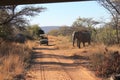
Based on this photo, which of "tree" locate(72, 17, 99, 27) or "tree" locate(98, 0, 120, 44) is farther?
"tree" locate(72, 17, 99, 27)

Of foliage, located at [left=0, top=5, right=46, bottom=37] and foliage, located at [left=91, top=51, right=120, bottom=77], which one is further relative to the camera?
foliage, located at [left=0, top=5, right=46, bottom=37]

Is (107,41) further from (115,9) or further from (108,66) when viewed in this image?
(108,66)

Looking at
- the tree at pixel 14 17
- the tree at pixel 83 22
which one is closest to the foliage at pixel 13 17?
the tree at pixel 14 17

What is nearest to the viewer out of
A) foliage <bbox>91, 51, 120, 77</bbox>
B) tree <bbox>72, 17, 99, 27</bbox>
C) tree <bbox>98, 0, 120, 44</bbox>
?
foliage <bbox>91, 51, 120, 77</bbox>

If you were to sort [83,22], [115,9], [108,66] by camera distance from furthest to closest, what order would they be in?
[83,22]
[115,9]
[108,66]

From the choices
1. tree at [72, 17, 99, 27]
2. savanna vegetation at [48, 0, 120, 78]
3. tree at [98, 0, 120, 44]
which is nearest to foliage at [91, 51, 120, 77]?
savanna vegetation at [48, 0, 120, 78]

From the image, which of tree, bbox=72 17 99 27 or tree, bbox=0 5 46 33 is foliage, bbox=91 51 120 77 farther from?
tree, bbox=72 17 99 27

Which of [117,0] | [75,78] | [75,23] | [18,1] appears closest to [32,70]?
[75,78]

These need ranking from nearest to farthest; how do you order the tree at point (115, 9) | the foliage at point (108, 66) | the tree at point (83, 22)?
the foliage at point (108, 66)
the tree at point (115, 9)
the tree at point (83, 22)

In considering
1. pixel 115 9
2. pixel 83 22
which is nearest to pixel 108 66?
pixel 115 9

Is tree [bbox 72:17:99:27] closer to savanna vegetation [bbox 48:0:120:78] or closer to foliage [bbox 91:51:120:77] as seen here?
savanna vegetation [bbox 48:0:120:78]

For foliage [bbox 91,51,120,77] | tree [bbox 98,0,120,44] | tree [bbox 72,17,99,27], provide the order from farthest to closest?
tree [bbox 72,17,99,27] < tree [bbox 98,0,120,44] < foliage [bbox 91,51,120,77]

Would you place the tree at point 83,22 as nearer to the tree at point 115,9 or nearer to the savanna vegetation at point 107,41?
the savanna vegetation at point 107,41

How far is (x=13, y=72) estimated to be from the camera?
1692cm
